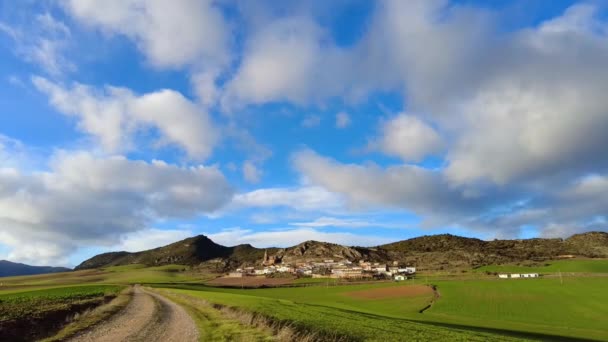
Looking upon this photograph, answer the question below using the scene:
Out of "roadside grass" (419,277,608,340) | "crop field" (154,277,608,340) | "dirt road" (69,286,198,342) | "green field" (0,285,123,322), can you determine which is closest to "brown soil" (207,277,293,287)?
"crop field" (154,277,608,340)

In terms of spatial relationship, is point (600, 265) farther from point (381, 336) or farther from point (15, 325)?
point (15, 325)

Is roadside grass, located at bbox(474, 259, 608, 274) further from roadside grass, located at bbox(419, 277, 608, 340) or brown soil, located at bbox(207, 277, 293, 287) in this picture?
brown soil, located at bbox(207, 277, 293, 287)

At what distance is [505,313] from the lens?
214 ft

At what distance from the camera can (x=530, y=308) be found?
230ft

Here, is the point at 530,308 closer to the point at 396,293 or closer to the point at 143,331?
the point at 396,293

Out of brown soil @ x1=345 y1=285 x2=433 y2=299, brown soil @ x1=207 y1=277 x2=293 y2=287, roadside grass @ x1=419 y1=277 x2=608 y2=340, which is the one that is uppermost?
brown soil @ x1=207 y1=277 x2=293 y2=287

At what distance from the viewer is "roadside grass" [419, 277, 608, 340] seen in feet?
170

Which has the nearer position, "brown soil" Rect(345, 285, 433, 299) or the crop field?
the crop field

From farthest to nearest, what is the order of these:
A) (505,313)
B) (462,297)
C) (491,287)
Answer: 1. (491,287)
2. (462,297)
3. (505,313)

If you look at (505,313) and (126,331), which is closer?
(126,331)

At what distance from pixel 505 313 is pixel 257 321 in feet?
177

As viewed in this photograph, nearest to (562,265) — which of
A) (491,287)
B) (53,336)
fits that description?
(491,287)

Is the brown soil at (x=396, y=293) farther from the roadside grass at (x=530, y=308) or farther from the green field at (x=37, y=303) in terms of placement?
the green field at (x=37, y=303)

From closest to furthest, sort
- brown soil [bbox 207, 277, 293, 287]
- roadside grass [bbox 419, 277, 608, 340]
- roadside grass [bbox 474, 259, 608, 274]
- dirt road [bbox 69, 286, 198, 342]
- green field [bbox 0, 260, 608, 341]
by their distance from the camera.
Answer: dirt road [bbox 69, 286, 198, 342], green field [bbox 0, 260, 608, 341], roadside grass [bbox 419, 277, 608, 340], brown soil [bbox 207, 277, 293, 287], roadside grass [bbox 474, 259, 608, 274]
